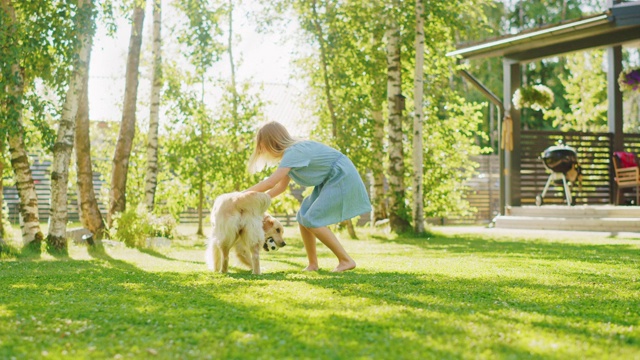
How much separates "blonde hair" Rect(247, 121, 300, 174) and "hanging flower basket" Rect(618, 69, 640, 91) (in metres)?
9.82

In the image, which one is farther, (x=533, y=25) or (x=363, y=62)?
(x=533, y=25)

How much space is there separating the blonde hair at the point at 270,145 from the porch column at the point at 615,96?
34.0ft

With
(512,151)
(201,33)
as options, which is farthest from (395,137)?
(201,33)

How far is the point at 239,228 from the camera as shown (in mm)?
6336

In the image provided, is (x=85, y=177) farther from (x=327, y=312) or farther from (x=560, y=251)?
(x=327, y=312)

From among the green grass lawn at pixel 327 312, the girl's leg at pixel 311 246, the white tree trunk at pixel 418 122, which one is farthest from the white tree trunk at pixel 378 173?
the girl's leg at pixel 311 246

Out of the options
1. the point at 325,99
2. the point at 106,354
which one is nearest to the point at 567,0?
the point at 325,99

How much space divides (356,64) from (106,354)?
13039mm

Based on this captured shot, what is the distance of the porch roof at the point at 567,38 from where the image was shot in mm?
12898

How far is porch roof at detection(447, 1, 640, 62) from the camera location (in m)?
12.9

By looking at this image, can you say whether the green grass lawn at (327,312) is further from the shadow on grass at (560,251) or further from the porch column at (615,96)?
the porch column at (615,96)

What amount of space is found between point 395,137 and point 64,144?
7.08 m

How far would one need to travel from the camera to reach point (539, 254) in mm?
9289

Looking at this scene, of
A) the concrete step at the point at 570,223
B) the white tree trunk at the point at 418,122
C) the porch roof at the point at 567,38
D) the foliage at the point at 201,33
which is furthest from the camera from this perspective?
the foliage at the point at 201,33
